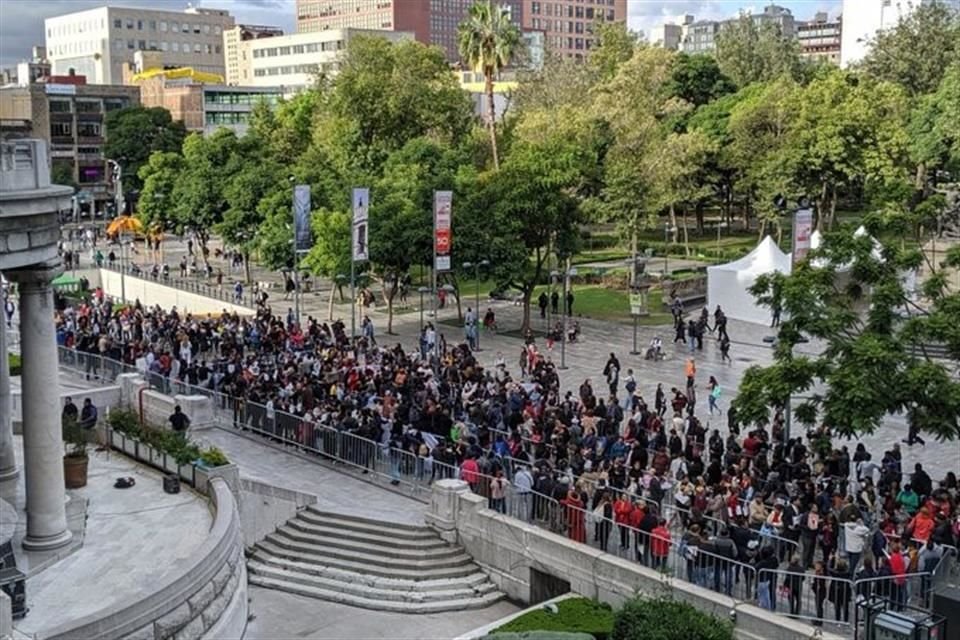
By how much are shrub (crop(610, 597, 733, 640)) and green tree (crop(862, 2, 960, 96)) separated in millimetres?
67961

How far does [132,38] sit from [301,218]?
117917 mm

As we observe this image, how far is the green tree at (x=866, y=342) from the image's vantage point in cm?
1916

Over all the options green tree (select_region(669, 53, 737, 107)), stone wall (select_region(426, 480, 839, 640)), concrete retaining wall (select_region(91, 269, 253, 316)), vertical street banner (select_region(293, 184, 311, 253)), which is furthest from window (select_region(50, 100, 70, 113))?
stone wall (select_region(426, 480, 839, 640))

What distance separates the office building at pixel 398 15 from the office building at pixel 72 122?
72.4m

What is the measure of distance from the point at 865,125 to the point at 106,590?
5609 cm

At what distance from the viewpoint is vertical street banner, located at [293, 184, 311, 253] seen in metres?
40.3

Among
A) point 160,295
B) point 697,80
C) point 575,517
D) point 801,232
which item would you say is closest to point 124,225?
point 160,295

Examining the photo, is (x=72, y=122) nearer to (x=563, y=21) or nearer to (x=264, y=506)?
(x=264, y=506)

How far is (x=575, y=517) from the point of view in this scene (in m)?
20.3

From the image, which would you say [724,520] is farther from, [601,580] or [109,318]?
[109,318]

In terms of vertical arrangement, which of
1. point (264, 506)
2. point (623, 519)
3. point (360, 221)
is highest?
point (360, 221)

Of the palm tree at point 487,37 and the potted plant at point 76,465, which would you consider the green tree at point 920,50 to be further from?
the potted plant at point 76,465

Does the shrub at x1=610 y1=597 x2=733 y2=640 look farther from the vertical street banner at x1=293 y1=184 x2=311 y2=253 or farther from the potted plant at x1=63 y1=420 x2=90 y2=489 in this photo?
the vertical street banner at x1=293 y1=184 x2=311 y2=253

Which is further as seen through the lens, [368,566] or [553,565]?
[368,566]
